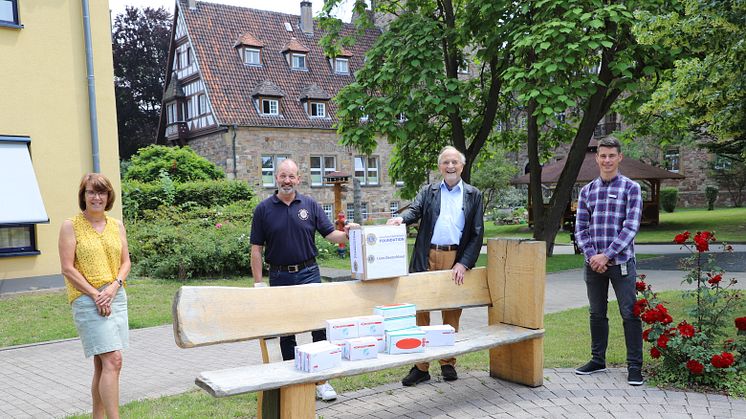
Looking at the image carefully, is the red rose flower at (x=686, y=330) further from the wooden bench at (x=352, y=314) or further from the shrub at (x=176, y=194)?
the shrub at (x=176, y=194)

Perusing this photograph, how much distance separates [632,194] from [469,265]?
150cm

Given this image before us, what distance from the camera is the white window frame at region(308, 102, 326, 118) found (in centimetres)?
3400

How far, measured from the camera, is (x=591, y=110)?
14102 mm

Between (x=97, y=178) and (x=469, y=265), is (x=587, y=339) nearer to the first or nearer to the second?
(x=469, y=265)

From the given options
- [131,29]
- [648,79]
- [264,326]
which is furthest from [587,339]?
[131,29]

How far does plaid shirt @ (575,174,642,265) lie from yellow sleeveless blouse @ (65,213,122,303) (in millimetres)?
3831

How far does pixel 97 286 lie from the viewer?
432 cm

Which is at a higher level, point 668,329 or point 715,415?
point 668,329

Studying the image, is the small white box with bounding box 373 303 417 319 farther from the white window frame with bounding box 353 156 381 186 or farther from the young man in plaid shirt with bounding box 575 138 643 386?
the white window frame with bounding box 353 156 381 186

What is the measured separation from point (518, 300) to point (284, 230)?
84.2 inches

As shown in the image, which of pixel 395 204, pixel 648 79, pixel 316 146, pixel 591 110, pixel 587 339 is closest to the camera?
pixel 587 339

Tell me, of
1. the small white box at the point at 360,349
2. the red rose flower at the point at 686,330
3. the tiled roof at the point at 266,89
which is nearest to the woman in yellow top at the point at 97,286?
the small white box at the point at 360,349

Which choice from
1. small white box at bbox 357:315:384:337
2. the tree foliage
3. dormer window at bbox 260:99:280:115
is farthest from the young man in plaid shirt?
the tree foliage

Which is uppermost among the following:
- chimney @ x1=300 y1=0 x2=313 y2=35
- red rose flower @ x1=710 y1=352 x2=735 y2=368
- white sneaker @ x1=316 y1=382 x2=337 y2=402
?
chimney @ x1=300 y1=0 x2=313 y2=35
